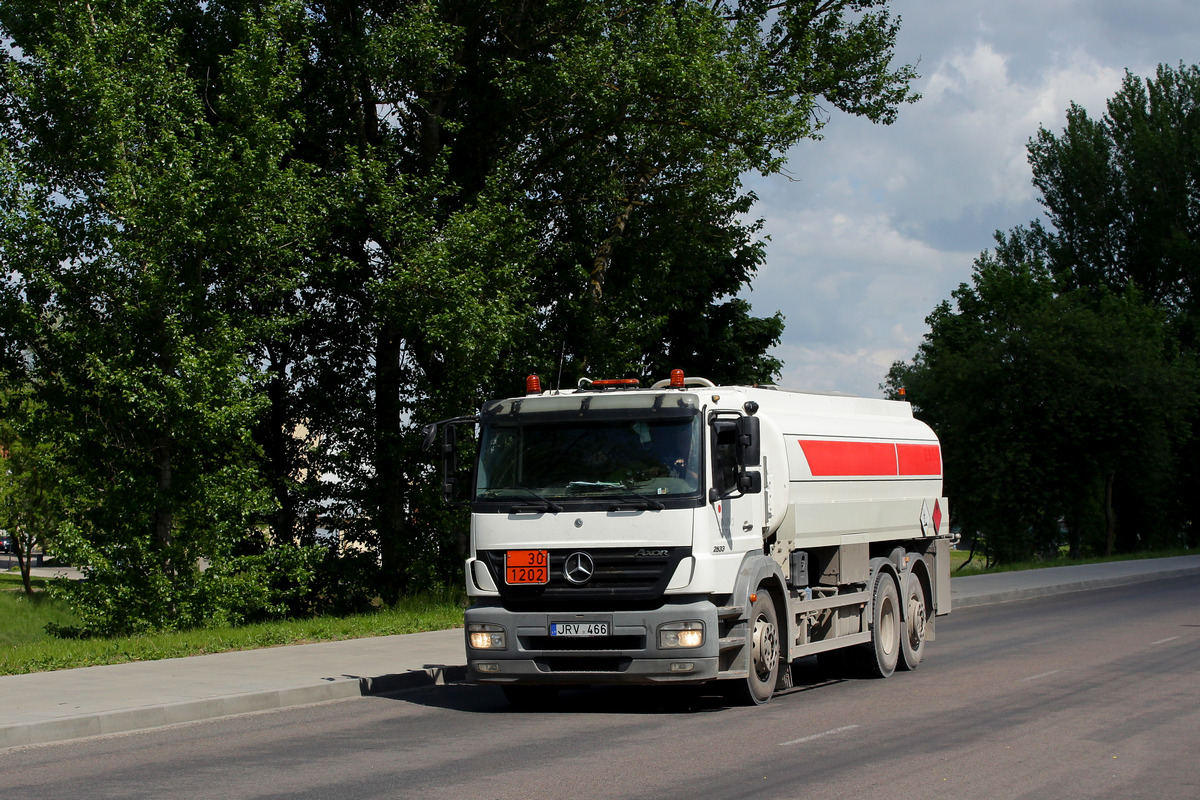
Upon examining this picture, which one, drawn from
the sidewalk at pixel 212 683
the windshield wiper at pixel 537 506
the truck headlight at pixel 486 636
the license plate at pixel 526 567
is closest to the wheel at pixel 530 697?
the truck headlight at pixel 486 636

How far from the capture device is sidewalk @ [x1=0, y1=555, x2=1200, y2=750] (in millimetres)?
10031

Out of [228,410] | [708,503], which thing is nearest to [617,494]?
[708,503]

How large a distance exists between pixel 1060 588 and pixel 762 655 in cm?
1953

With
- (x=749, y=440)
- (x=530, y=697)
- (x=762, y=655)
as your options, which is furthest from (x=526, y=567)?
(x=762, y=655)

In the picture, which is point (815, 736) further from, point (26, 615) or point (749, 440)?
point (26, 615)

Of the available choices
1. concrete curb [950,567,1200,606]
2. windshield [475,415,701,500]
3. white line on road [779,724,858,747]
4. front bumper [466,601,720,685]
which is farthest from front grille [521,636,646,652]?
concrete curb [950,567,1200,606]

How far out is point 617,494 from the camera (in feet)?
35.1

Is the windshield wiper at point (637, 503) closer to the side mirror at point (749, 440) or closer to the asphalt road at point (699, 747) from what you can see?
the side mirror at point (749, 440)

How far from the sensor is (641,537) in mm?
10555

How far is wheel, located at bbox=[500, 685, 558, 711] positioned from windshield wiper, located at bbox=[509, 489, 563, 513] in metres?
1.92

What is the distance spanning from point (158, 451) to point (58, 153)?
5.18 m

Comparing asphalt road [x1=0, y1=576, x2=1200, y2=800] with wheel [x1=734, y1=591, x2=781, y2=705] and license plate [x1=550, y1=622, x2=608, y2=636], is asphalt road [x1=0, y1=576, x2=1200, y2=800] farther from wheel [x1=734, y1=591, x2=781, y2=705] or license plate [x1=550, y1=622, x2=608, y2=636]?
license plate [x1=550, y1=622, x2=608, y2=636]

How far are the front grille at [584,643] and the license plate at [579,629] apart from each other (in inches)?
2.4

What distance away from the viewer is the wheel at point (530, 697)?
11797 mm
